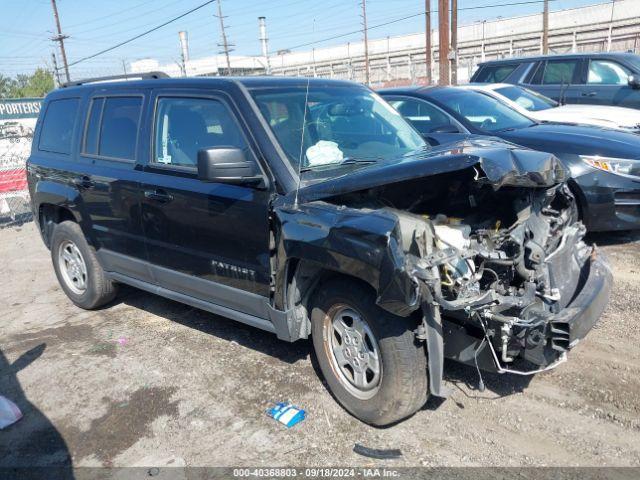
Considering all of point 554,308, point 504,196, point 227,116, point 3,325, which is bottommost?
point 3,325

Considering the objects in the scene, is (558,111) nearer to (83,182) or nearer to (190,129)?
(190,129)

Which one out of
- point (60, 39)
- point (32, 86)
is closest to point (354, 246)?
point (60, 39)

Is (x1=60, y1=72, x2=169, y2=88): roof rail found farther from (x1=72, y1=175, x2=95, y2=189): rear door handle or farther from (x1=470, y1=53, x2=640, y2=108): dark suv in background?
(x1=470, y1=53, x2=640, y2=108): dark suv in background

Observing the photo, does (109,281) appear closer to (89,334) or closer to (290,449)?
(89,334)

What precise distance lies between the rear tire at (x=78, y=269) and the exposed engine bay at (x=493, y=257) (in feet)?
9.96

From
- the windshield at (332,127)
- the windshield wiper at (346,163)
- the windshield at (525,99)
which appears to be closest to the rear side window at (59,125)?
the windshield at (332,127)

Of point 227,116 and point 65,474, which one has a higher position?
point 227,116

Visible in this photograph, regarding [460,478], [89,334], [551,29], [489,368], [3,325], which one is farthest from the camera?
[551,29]

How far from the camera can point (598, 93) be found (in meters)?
10.4

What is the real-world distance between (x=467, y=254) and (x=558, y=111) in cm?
659

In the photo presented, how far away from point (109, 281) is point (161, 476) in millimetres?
2746

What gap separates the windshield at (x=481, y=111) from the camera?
22.7 feet

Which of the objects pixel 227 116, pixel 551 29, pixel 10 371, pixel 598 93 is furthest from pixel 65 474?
pixel 551 29

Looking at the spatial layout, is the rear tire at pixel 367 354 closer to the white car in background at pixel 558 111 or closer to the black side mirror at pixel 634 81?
the white car in background at pixel 558 111
